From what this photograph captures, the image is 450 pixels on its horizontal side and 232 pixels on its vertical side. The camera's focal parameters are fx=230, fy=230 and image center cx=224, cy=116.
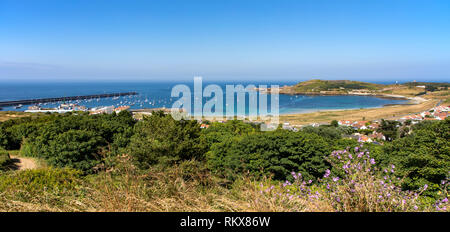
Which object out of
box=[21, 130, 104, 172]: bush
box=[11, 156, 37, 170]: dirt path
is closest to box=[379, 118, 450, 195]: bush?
box=[21, 130, 104, 172]: bush

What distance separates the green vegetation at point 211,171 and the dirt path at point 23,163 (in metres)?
0.62

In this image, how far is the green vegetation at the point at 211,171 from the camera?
2928mm

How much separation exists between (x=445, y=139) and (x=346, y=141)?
236 inches

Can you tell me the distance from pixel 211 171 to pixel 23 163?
44.6 ft

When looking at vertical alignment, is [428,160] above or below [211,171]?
above

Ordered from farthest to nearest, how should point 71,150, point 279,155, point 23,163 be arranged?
1. point 23,163
2. point 71,150
3. point 279,155

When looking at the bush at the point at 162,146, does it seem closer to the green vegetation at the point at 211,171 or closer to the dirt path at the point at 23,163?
the green vegetation at the point at 211,171

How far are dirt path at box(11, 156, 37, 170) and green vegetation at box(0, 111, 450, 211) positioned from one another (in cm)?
62

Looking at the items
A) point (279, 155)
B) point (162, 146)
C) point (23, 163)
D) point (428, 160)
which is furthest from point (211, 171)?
point (23, 163)

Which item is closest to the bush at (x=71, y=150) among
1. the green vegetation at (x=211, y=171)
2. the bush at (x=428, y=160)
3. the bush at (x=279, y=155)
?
the green vegetation at (x=211, y=171)

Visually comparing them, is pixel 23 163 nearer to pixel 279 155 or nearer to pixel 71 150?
pixel 71 150

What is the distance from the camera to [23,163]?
52.9 ft
